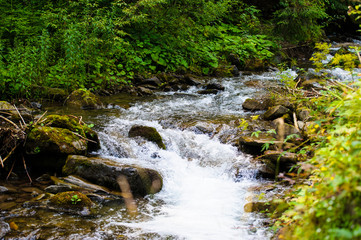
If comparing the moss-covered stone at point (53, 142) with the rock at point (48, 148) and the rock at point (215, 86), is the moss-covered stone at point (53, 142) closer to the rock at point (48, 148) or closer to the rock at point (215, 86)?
the rock at point (48, 148)

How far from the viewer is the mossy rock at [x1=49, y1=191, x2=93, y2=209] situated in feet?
13.7

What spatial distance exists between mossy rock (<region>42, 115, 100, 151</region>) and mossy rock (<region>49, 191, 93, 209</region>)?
6.05 ft

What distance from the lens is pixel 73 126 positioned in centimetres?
595

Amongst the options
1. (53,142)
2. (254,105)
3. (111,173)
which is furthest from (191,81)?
(111,173)

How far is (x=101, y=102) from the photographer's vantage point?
360 inches

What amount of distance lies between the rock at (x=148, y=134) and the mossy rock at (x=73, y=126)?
900mm

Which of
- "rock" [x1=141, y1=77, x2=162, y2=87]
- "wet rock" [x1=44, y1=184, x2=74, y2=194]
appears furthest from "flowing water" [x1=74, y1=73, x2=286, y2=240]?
"rock" [x1=141, y1=77, x2=162, y2=87]

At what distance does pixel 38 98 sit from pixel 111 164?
4754mm

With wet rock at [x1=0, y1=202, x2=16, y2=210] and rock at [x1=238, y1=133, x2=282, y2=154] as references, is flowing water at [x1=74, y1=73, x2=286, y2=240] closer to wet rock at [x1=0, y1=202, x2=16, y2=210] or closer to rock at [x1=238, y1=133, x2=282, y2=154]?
rock at [x1=238, y1=133, x2=282, y2=154]

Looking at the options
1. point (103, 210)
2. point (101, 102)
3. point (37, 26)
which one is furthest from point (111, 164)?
point (37, 26)

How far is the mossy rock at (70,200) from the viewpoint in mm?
4166

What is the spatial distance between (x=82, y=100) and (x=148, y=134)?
3.19 metres

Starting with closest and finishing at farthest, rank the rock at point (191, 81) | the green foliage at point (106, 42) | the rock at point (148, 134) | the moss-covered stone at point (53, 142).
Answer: the moss-covered stone at point (53, 142), the rock at point (148, 134), the green foliage at point (106, 42), the rock at point (191, 81)

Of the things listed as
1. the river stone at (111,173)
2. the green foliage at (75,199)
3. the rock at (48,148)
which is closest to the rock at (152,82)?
the rock at (48,148)
